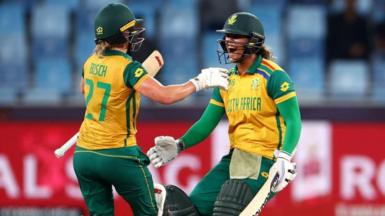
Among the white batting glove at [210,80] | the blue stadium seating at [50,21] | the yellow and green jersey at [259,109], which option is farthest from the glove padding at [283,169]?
the blue stadium seating at [50,21]

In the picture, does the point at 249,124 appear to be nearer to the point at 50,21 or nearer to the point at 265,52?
the point at 265,52

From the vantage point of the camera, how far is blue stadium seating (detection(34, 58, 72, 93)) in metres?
11.2

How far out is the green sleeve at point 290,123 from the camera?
21.8ft

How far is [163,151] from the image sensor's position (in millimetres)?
7074

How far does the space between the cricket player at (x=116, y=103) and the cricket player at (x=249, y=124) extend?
290 millimetres

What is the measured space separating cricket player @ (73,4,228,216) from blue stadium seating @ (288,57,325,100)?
482 cm

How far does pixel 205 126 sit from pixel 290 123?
29.0 inches

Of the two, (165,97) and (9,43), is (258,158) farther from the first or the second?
(9,43)

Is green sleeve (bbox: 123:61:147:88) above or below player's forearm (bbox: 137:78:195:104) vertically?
above

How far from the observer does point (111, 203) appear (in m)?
6.84

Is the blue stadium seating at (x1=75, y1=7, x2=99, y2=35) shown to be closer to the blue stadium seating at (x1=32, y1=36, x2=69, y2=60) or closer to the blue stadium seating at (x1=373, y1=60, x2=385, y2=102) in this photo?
the blue stadium seating at (x1=32, y1=36, x2=69, y2=60)

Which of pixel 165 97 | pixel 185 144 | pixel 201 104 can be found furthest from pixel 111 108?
pixel 201 104

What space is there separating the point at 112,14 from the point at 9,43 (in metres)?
5.08

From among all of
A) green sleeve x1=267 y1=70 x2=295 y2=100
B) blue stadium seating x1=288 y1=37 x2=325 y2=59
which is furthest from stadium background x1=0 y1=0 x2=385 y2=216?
green sleeve x1=267 y1=70 x2=295 y2=100
